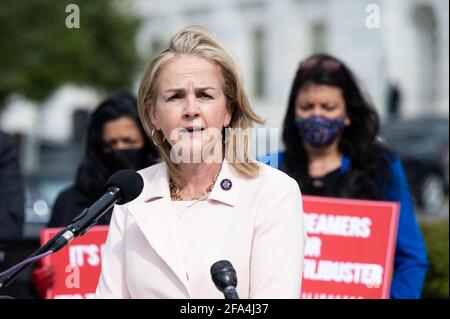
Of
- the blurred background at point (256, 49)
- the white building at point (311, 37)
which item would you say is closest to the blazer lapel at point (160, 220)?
the blurred background at point (256, 49)

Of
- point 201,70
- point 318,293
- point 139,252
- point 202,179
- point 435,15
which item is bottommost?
point 318,293

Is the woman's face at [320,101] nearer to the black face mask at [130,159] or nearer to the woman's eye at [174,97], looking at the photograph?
the black face mask at [130,159]

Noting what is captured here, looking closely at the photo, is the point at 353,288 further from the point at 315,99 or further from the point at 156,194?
the point at 156,194

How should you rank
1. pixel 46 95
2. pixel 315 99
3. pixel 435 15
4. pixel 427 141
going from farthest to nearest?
pixel 46 95 → pixel 435 15 → pixel 427 141 → pixel 315 99

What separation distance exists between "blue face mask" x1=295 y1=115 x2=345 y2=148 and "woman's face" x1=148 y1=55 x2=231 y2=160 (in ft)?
5.92

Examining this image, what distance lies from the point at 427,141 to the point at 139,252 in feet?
54.9

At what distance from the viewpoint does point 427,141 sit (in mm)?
19312

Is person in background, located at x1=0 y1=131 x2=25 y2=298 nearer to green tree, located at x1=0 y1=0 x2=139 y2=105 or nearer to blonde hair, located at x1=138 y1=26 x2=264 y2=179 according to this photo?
blonde hair, located at x1=138 y1=26 x2=264 y2=179

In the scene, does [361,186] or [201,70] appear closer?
[201,70]

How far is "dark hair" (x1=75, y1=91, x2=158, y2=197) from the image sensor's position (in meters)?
5.49

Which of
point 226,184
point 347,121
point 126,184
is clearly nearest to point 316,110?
point 347,121

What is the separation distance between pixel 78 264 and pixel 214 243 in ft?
6.69

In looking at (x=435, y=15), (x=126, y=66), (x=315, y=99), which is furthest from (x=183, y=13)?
(x=315, y=99)

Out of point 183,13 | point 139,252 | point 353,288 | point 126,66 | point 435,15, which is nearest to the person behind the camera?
point 139,252
